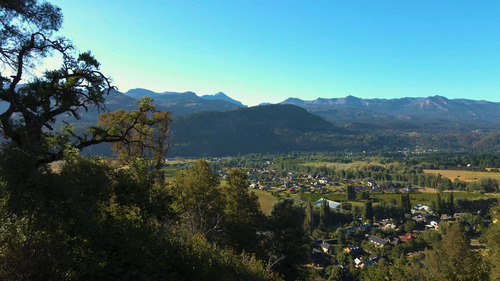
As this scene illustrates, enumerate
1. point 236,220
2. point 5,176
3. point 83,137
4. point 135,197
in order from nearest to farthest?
point 5,176
point 135,197
point 83,137
point 236,220

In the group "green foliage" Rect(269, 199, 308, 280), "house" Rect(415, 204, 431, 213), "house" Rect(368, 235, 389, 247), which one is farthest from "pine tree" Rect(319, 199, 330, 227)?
"green foliage" Rect(269, 199, 308, 280)

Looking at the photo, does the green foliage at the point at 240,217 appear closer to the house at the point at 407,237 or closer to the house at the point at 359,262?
the house at the point at 359,262

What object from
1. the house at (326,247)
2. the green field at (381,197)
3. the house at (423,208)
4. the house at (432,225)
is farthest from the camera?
the green field at (381,197)

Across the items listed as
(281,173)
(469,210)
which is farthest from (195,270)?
(281,173)

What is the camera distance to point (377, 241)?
135 feet

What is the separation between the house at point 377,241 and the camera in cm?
4047

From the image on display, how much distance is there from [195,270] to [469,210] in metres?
69.8

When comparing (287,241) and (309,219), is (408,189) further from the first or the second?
(287,241)

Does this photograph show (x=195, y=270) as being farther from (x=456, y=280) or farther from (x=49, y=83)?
(x=456, y=280)

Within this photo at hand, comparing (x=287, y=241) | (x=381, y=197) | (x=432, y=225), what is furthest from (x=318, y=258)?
(x=381, y=197)

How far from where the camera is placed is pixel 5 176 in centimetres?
495

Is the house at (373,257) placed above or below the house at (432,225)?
above

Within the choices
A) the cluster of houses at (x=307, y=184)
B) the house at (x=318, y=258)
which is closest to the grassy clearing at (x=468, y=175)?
the cluster of houses at (x=307, y=184)

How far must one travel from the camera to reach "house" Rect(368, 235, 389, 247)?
40.5 metres
